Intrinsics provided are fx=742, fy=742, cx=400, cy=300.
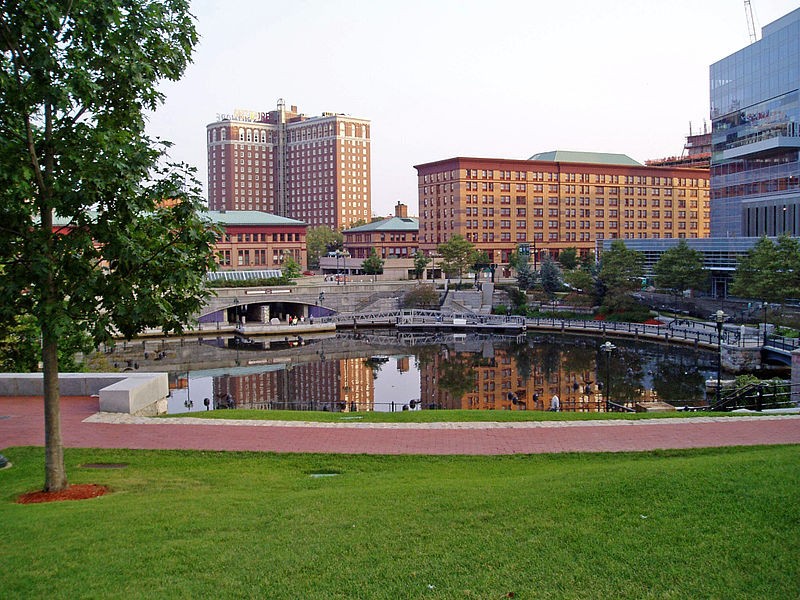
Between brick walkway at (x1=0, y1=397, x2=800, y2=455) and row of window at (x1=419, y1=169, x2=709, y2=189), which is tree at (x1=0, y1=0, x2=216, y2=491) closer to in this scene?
brick walkway at (x1=0, y1=397, x2=800, y2=455)

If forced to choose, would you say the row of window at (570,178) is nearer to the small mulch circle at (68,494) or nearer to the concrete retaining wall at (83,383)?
the concrete retaining wall at (83,383)

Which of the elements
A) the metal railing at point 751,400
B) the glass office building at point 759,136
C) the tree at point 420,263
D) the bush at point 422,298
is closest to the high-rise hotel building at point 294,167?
the tree at point 420,263

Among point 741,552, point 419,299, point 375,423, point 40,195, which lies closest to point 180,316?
point 40,195

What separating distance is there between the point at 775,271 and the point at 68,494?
2504 inches

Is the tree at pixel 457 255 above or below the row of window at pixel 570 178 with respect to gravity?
below

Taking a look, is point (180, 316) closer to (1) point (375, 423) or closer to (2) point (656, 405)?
(1) point (375, 423)

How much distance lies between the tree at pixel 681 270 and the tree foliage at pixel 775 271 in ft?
39.5

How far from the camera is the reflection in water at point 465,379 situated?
45.2m

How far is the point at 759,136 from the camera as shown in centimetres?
8250

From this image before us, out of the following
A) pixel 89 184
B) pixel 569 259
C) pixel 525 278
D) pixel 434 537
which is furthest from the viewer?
pixel 569 259

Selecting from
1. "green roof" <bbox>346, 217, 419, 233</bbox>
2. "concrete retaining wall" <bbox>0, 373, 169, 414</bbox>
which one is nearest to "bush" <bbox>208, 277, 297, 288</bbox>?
"green roof" <bbox>346, 217, 419, 233</bbox>

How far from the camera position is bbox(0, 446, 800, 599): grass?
8922 mm

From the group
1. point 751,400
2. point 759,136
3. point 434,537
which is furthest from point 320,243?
point 434,537

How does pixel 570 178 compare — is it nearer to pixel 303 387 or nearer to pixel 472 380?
pixel 472 380
